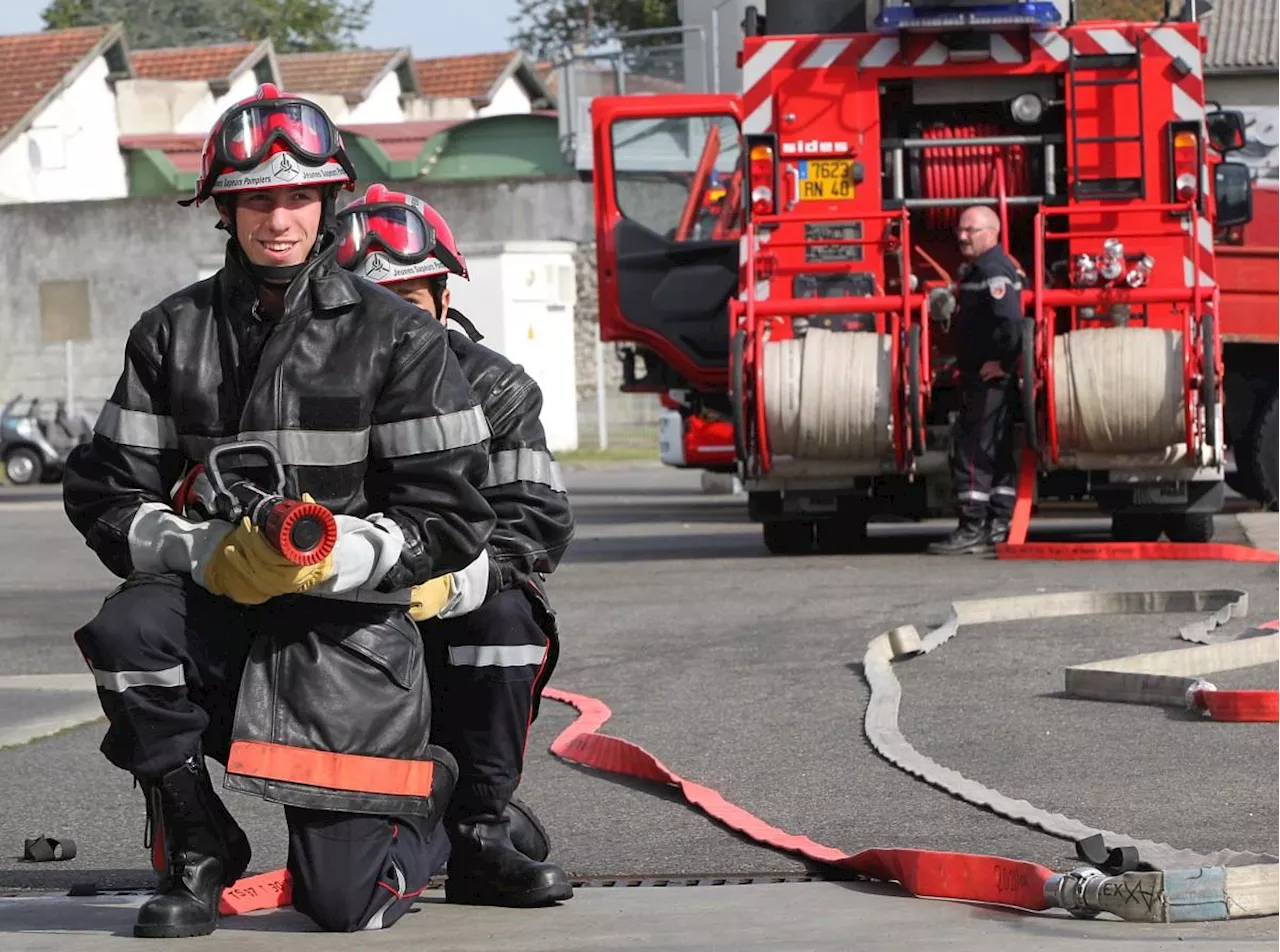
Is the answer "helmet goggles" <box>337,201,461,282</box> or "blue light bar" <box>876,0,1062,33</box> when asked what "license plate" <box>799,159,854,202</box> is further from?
"helmet goggles" <box>337,201,461,282</box>

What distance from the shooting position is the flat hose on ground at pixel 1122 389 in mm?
12312

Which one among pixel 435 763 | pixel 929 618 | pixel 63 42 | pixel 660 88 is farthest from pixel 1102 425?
pixel 63 42

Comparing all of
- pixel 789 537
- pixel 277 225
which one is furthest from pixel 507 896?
pixel 789 537

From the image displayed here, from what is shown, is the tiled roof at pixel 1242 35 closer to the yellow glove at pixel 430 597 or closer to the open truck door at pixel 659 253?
the open truck door at pixel 659 253

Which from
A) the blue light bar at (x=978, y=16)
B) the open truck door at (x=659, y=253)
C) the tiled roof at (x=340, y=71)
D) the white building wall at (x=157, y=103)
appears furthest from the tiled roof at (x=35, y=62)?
the blue light bar at (x=978, y=16)

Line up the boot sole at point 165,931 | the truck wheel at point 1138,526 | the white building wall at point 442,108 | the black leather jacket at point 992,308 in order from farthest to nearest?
1. the white building wall at point 442,108
2. the truck wheel at point 1138,526
3. the black leather jacket at point 992,308
4. the boot sole at point 165,931

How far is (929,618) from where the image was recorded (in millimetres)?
10297

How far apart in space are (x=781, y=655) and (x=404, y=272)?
161 inches

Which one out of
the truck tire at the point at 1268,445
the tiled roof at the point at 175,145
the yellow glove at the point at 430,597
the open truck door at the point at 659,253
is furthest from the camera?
the tiled roof at the point at 175,145

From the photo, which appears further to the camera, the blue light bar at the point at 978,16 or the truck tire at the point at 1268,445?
the truck tire at the point at 1268,445

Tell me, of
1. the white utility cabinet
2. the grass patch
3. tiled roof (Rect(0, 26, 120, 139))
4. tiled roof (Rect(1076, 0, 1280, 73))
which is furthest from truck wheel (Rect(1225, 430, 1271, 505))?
tiled roof (Rect(0, 26, 120, 139))

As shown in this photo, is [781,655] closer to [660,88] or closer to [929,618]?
[929,618]

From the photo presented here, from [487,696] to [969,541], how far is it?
8495 millimetres

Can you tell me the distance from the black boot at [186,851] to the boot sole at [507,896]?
0.53 meters
